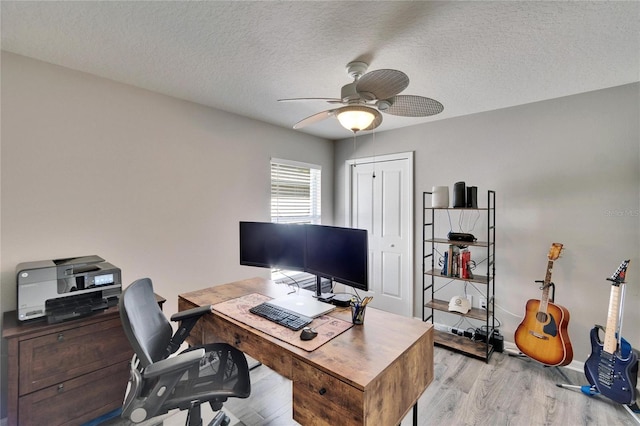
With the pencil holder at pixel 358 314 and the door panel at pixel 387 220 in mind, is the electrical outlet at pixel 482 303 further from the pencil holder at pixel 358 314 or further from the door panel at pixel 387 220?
the pencil holder at pixel 358 314

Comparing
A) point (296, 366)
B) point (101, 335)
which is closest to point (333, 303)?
point (296, 366)

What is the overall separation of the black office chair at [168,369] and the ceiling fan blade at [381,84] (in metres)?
1.62

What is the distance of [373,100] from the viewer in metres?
1.76

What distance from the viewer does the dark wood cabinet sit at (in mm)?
1553

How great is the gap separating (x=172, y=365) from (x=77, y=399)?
43.7 inches

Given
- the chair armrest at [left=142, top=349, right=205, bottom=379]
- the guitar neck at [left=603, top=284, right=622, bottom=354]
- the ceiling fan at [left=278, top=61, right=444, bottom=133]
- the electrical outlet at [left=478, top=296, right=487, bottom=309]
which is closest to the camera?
the chair armrest at [left=142, top=349, right=205, bottom=379]

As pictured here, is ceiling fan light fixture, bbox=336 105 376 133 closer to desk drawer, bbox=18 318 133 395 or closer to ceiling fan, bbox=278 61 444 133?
ceiling fan, bbox=278 61 444 133

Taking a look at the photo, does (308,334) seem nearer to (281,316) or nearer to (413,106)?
(281,316)

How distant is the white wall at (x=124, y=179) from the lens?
5.99 feet

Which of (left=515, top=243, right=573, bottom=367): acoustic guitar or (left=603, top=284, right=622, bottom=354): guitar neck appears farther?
(left=515, top=243, right=573, bottom=367): acoustic guitar

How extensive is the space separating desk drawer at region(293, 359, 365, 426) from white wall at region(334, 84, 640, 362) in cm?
250

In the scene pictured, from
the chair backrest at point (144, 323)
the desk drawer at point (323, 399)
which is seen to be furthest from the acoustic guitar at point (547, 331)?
the chair backrest at point (144, 323)

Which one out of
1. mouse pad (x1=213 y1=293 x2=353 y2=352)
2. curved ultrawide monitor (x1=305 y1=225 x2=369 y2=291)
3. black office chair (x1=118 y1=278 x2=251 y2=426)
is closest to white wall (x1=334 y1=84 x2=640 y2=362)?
→ curved ultrawide monitor (x1=305 y1=225 x2=369 y2=291)

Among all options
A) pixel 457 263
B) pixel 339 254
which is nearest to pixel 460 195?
pixel 457 263
